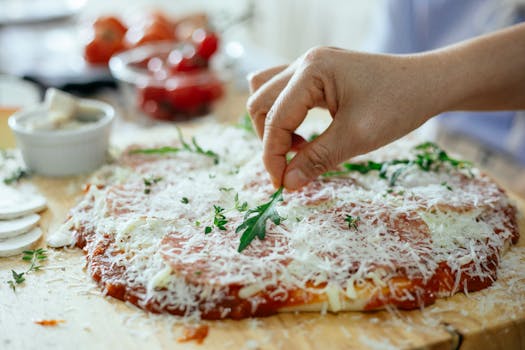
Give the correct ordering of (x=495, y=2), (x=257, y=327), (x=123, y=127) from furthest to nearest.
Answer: (x=495, y=2) < (x=123, y=127) < (x=257, y=327)

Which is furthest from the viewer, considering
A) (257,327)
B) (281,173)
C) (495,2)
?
(495,2)

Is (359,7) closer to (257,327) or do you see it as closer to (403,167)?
(403,167)

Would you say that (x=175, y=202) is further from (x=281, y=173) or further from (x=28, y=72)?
(x=28, y=72)

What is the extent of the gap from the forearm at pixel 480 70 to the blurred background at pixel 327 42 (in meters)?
1.27

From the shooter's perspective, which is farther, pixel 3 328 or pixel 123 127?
pixel 123 127

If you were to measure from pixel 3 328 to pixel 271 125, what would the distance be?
0.84 m

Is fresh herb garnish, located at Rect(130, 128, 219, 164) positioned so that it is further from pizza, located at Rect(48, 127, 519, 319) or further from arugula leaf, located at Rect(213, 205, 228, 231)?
arugula leaf, located at Rect(213, 205, 228, 231)

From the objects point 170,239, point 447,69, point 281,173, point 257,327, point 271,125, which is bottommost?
point 257,327

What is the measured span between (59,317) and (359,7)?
12.4ft

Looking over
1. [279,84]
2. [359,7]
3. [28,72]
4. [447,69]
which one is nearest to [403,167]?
[447,69]

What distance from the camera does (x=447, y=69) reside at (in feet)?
5.24

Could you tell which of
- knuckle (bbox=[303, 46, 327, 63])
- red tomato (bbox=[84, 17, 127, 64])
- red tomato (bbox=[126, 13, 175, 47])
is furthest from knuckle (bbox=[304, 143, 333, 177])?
red tomato (bbox=[84, 17, 127, 64])

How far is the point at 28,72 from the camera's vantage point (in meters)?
2.86

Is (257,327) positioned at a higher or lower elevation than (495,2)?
lower
